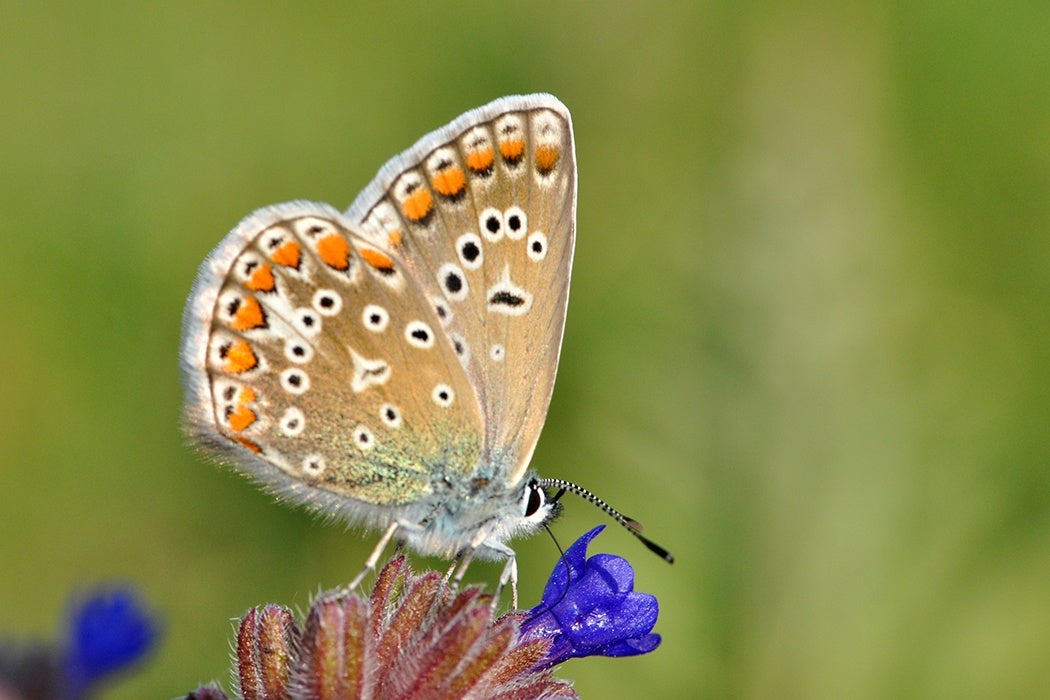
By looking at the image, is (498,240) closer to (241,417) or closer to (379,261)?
(379,261)

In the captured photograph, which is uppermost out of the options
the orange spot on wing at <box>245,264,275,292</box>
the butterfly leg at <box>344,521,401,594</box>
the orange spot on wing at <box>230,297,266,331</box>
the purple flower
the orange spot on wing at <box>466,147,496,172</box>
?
the orange spot on wing at <box>466,147,496,172</box>

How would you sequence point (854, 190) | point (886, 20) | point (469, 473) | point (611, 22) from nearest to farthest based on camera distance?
1. point (469, 473)
2. point (854, 190)
3. point (886, 20)
4. point (611, 22)

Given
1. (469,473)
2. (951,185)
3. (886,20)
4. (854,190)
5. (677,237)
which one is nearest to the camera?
(469,473)

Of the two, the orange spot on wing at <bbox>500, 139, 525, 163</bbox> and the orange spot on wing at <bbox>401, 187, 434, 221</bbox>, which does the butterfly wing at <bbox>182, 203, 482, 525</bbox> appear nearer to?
the orange spot on wing at <bbox>401, 187, 434, 221</bbox>

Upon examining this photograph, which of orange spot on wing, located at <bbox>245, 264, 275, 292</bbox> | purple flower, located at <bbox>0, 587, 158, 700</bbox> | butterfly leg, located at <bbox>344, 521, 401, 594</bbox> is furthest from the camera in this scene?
orange spot on wing, located at <bbox>245, 264, 275, 292</bbox>

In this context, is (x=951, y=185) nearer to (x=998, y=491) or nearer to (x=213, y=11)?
(x=998, y=491)

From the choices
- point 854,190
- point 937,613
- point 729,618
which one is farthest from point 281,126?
point 937,613

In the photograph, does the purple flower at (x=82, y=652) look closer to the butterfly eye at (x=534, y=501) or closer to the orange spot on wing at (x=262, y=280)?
the orange spot on wing at (x=262, y=280)

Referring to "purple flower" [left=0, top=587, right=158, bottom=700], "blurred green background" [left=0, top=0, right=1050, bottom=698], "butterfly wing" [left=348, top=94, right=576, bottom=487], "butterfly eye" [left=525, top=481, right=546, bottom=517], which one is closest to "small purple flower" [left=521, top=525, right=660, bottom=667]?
"butterfly eye" [left=525, top=481, right=546, bottom=517]

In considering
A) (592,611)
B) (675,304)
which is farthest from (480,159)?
(675,304)
